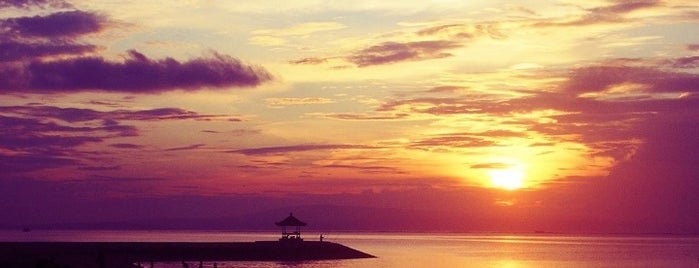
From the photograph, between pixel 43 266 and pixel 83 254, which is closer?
pixel 43 266

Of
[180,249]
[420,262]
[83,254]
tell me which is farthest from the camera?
[420,262]

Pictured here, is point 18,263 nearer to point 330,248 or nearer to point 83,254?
point 83,254

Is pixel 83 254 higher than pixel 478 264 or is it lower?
lower

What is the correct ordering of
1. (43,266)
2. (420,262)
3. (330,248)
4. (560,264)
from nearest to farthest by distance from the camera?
(43,266)
(330,248)
(420,262)
(560,264)

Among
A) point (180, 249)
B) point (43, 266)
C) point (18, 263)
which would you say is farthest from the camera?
point (180, 249)

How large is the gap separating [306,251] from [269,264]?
5.60 metres

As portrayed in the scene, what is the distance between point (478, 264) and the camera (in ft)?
381

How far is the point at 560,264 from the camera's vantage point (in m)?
122

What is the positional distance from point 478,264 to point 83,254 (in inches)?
2050

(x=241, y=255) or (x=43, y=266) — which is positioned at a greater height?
(x=241, y=255)

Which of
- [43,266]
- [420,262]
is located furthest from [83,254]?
[420,262]

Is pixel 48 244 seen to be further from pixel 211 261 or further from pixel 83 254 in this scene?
pixel 211 261

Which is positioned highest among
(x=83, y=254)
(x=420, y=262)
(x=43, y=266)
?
(x=420, y=262)

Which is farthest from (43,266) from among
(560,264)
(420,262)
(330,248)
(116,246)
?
(560,264)
